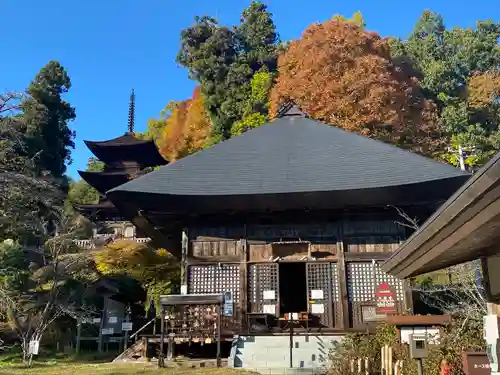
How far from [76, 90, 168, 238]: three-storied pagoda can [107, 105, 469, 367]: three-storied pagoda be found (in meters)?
19.7

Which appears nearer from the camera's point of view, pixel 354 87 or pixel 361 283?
pixel 361 283

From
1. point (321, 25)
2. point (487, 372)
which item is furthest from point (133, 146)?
point (487, 372)

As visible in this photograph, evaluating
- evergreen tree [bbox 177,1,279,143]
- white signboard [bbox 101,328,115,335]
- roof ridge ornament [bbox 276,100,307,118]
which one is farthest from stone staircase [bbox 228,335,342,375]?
evergreen tree [bbox 177,1,279,143]

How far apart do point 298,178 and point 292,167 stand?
0.91 meters

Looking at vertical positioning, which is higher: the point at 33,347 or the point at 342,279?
the point at 342,279

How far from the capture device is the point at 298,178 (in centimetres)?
1364

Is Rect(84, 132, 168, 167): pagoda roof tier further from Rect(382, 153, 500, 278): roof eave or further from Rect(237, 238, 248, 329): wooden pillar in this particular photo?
Rect(382, 153, 500, 278): roof eave

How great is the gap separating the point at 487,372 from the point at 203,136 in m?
34.6

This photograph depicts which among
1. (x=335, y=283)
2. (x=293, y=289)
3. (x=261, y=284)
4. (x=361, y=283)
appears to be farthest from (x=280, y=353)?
(x=293, y=289)

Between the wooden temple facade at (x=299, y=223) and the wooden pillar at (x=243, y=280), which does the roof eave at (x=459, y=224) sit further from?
the wooden pillar at (x=243, y=280)

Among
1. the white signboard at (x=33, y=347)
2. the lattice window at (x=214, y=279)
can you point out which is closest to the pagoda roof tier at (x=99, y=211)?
the white signboard at (x=33, y=347)

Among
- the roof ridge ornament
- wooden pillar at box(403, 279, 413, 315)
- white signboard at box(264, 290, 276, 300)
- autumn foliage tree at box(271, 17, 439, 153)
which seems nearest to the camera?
wooden pillar at box(403, 279, 413, 315)

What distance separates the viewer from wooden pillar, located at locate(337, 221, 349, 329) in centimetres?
1307

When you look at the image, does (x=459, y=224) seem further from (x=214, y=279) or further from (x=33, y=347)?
(x=33, y=347)
